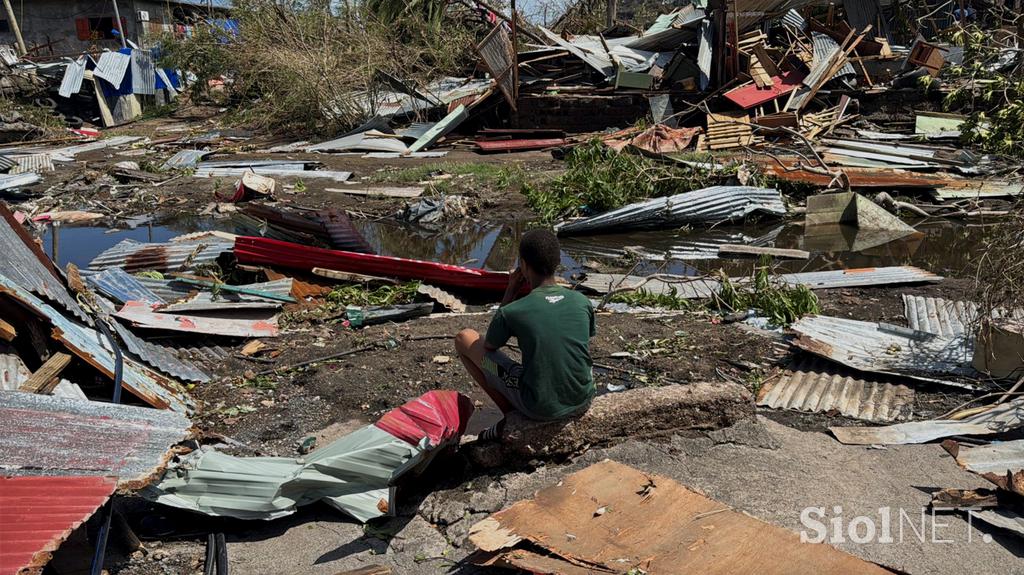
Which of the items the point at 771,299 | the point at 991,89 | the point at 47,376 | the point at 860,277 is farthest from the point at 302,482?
the point at 860,277

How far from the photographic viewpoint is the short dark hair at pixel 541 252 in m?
3.70

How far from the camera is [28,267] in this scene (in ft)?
16.5

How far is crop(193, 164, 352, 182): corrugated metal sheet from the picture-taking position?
1358cm

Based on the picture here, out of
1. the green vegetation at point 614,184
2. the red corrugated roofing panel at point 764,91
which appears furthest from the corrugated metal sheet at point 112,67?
the red corrugated roofing panel at point 764,91

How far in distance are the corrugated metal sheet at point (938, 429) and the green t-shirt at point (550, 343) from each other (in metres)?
1.56

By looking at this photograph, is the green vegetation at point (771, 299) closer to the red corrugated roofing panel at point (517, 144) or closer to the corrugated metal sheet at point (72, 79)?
the red corrugated roofing panel at point (517, 144)

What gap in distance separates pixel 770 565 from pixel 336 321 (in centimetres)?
436

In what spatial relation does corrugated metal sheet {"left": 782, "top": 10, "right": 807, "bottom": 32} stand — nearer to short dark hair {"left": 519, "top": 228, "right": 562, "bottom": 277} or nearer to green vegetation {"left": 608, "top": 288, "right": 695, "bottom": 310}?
green vegetation {"left": 608, "top": 288, "right": 695, "bottom": 310}

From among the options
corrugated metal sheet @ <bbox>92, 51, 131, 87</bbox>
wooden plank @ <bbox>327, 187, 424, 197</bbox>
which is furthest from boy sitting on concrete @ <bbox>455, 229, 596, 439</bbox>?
corrugated metal sheet @ <bbox>92, 51, 131, 87</bbox>

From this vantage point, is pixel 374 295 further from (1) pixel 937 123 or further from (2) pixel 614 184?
(1) pixel 937 123

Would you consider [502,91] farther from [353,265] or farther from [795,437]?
[795,437]

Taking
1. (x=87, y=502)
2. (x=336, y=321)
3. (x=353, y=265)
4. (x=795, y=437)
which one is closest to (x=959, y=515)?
(x=795, y=437)

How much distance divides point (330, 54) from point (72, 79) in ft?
31.2

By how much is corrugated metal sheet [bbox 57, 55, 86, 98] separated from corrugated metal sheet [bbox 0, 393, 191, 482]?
21.6 metres
